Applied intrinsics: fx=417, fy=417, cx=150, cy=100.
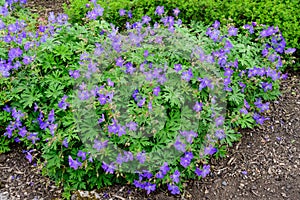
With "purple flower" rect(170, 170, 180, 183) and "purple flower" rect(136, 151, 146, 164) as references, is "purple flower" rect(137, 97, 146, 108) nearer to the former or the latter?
"purple flower" rect(136, 151, 146, 164)

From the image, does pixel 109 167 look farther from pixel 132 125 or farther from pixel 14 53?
pixel 14 53

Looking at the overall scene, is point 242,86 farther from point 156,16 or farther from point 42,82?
point 42,82

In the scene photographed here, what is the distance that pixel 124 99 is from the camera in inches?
150

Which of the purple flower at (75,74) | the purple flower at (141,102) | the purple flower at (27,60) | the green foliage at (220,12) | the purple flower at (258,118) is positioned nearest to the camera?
the purple flower at (141,102)

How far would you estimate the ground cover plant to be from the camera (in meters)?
3.72

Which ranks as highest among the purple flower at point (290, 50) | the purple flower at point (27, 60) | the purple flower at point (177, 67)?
the purple flower at point (27, 60)

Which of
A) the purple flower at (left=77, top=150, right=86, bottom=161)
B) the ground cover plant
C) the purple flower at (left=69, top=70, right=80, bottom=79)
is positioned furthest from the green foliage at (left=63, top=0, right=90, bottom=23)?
the purple flower at (left=77, top=150, right=86, bottom=161)

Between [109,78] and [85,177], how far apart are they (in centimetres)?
101

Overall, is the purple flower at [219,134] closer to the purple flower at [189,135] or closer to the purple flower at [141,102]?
the purple flower at [189,135]

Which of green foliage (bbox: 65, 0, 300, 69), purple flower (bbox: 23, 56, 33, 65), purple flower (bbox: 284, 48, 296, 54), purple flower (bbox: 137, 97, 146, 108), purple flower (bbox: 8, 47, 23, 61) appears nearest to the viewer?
purple flower (bbox: 137, 97, 146, 108)

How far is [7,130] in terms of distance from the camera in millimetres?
4160

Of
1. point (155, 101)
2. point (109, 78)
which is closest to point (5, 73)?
point (109, 78)

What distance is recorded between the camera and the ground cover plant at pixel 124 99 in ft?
12.2

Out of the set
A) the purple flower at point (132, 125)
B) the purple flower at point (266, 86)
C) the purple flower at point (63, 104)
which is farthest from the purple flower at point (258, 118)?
the purple flower at point (63, 104)
